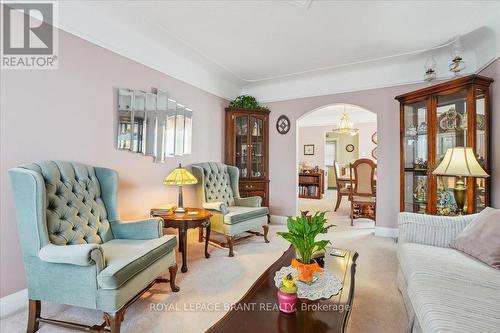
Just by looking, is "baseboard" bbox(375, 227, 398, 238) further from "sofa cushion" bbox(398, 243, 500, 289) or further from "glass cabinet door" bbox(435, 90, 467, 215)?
"sofa cushion" bbox(398, 243, 500, 289)

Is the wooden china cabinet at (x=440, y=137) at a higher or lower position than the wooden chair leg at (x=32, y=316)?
higher

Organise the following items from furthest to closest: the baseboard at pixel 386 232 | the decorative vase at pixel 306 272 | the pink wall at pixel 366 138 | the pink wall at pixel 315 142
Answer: the pink wall at pixel 315 142 → the pink wall at pixel 366 138 → the baseboard at pixel 386 232 → the decorative vase at pixel 306 272

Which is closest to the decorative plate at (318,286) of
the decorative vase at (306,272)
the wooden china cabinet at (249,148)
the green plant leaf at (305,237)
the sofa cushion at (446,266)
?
the decorative vase at (306,272)

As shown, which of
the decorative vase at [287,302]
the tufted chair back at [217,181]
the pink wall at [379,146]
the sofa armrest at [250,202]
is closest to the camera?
the decorative vase at [287,302]

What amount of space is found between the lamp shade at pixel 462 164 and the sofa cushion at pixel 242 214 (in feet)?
7.02

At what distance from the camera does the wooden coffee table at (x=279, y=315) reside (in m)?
1.12

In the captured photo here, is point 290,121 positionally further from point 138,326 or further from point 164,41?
point 138,326

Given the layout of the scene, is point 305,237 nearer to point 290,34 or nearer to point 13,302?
point 13,302

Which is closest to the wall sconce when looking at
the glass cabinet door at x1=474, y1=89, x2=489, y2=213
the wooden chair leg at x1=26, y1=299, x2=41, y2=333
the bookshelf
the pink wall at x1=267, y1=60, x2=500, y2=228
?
the pink wall at x1=267, y1=60, x2=500, y2=228

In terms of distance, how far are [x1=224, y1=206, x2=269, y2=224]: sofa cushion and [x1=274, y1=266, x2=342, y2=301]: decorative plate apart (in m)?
1.54

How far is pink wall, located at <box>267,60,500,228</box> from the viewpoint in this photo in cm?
277

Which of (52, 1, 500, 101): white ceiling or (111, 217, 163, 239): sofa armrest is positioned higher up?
(52, 1, 500, 101): white ceiling

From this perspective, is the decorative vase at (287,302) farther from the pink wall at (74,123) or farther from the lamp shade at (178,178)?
the pink wall at (74,123)

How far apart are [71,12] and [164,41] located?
1.01 metres
